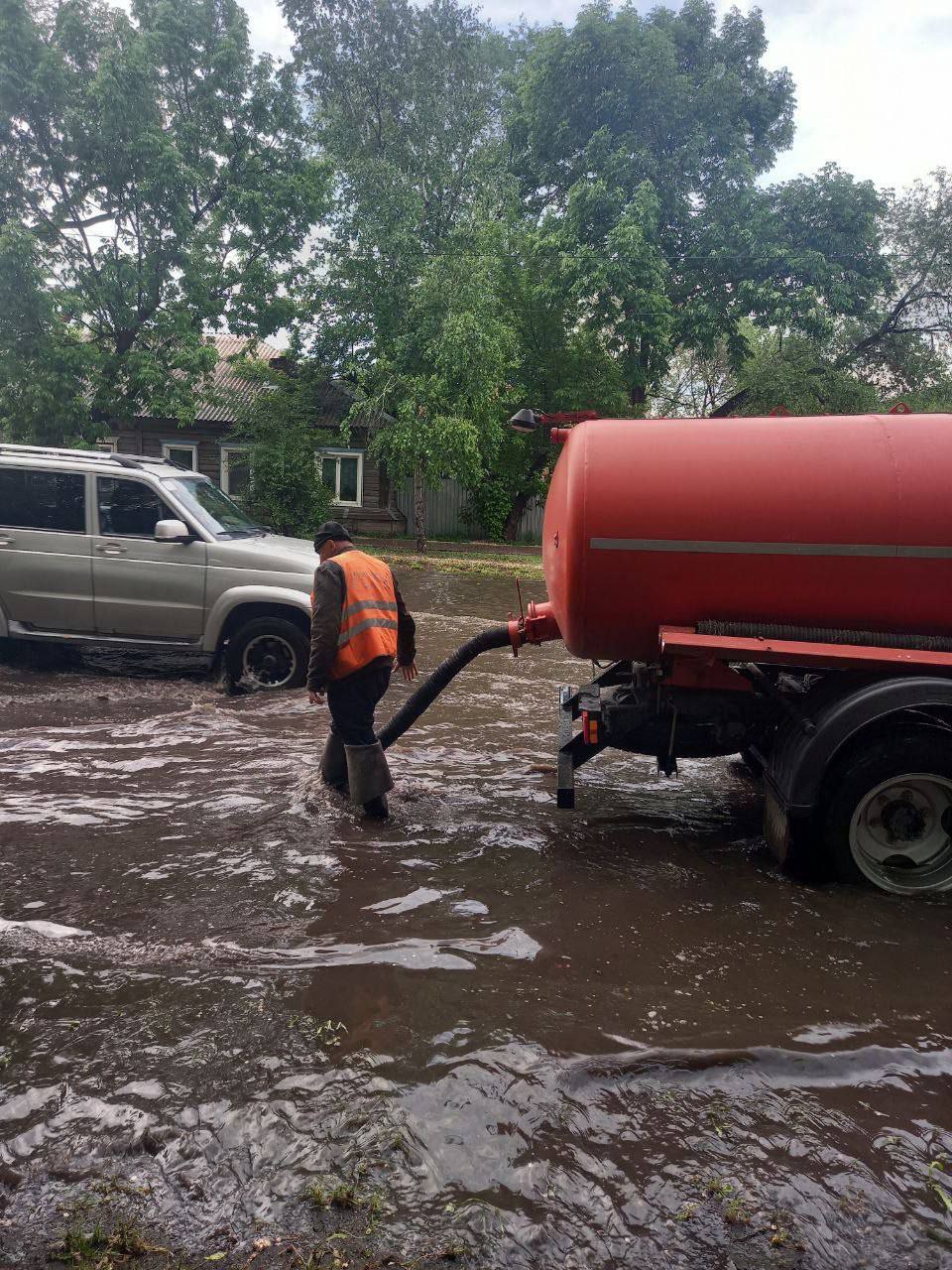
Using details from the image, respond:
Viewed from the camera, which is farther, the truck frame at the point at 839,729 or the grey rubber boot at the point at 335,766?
the grey rubber boot at the point at 335,766


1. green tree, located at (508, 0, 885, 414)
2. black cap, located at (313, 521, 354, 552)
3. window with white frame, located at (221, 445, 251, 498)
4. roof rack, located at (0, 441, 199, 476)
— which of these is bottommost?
black cap, located at (313, 521, 354, 552)

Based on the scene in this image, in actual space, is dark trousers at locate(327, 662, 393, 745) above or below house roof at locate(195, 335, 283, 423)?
below

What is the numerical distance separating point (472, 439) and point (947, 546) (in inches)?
679

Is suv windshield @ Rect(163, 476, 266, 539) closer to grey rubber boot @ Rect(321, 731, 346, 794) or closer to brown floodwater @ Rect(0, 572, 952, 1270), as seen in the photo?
brown floodwater @ Rect(0, 572, 952, 1270)

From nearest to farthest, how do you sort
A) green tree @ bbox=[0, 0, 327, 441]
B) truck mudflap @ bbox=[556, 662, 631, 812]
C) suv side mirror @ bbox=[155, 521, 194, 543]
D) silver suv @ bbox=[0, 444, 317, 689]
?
truck mudflap @ bbox=[556, 662, 631, 812] < suv side mirror @ bbox=[155, 521, 194, 543] < silver suv @ bbox=[0, 444, 317, 689] < green tree @ bbox=[0, 0, 327, 441]

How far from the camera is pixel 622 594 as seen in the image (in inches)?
173

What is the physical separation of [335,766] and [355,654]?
89 cm

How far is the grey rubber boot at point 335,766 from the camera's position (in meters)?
5.39

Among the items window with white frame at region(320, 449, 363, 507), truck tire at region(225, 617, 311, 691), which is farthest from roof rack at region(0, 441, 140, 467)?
window with white frame at region(320, 449, 363, 507)

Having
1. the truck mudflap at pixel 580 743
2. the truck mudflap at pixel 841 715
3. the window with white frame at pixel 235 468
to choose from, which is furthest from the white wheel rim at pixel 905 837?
the window with white frame at pixel 235 468

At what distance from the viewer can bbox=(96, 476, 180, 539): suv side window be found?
7.89m

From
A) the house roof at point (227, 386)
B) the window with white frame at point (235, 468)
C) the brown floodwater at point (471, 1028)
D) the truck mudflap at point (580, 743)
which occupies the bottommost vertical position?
the brown floodwater at point (471, 1028)

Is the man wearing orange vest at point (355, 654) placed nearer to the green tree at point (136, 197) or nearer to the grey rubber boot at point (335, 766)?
the grey rubber boot at point (335, 766)

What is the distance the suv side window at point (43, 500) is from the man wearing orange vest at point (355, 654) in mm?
3956
